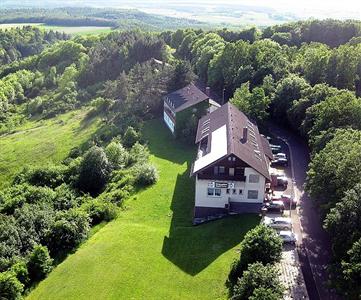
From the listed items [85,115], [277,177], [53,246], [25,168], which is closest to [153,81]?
[85,115]

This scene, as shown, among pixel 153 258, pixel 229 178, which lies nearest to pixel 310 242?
pixel 229 178

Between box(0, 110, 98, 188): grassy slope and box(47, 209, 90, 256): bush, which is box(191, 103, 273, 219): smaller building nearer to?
box(47, 209, 90, 256): bush

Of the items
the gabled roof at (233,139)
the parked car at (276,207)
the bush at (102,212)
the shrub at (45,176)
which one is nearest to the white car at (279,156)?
the gabled roof at (233,139)

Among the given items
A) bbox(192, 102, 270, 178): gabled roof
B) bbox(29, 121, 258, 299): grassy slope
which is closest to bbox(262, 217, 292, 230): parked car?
bbox(29, 121, 258, 299): grassy slope

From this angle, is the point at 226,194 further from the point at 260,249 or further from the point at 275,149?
the point at 275,149

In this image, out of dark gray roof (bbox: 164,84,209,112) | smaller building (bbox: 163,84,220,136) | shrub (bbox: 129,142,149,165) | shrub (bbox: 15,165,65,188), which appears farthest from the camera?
dark gray roof (bbox: 164,84,209,112)
